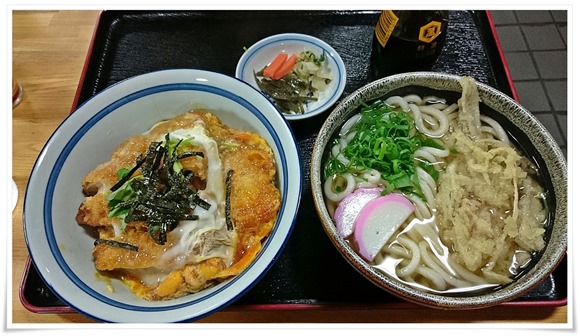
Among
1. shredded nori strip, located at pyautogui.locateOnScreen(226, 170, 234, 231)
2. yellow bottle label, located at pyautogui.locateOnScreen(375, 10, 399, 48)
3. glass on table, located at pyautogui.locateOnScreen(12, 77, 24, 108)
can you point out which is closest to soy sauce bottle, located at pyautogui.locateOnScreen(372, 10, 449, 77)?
yellow bottle label, located at pyautogui.locateOnScreen(375, 10, 399, 48)

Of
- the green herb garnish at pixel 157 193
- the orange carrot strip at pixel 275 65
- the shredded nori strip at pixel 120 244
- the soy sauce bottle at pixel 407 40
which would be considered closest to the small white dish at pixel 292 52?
the orange carrot strip at pixel 275 65

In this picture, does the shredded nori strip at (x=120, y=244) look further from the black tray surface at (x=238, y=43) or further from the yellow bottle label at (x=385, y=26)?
the yellow bottle label at (x=385, y=26)

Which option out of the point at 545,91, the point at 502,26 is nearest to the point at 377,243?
the point at 545,91

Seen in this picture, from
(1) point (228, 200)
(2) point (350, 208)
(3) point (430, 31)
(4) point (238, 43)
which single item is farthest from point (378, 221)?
(4) point (238, 43)

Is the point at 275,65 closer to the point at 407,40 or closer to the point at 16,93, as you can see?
the point at 407,40

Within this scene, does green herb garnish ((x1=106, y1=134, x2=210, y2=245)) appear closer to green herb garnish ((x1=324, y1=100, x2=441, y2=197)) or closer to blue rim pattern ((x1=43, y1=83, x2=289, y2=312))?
blue rim pattern ((x1=43, y1=83, x2=289, y2=312))

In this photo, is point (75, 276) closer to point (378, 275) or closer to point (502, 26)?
point (378, 275)
